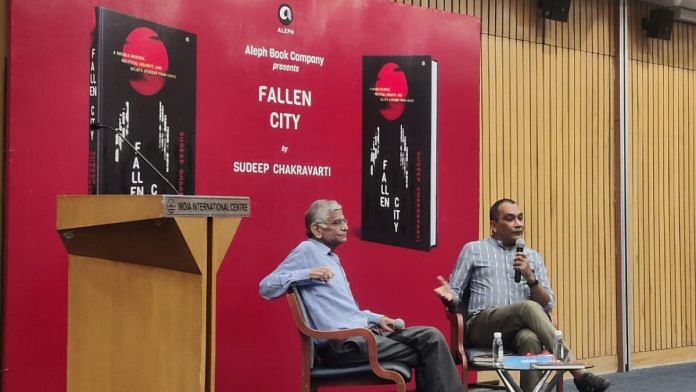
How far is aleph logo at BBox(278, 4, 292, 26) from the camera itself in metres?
5.40

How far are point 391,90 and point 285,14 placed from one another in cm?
89

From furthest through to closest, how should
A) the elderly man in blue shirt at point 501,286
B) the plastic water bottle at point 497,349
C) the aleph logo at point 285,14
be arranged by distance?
the aleph logo at point 285,14 < the elderly man in blue shirt at point 501,286 < the plastic water bottle at point 497,349

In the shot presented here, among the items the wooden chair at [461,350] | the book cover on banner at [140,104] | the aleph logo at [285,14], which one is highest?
the aleph logo at [285,14]

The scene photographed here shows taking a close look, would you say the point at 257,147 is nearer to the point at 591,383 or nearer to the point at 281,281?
the point at 281,281

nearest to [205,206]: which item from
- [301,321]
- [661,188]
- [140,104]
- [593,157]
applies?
[301,321]

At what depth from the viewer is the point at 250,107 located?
525cm

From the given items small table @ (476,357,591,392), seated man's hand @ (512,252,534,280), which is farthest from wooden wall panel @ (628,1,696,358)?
→ small table @ (476,357,591,392)

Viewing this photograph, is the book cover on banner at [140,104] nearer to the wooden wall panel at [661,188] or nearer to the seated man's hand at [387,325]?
the seated man's hand at [387,325]

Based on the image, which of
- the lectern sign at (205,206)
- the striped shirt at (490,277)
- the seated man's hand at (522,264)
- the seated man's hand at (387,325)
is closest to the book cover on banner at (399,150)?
the striped shirt at (490,277)

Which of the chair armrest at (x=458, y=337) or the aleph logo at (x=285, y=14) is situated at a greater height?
the aleph logo at (x=285, y=14)

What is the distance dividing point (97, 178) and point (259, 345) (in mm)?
1356

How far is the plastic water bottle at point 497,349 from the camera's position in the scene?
180 inches

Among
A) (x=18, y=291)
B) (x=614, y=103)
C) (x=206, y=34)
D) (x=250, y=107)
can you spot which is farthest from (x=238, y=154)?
(x=614, y=103)

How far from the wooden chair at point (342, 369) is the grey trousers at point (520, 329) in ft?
2.67
